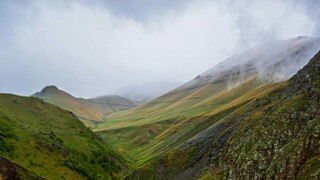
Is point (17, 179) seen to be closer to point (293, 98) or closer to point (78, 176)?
point (78, 176)

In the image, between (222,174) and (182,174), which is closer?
(222,174)

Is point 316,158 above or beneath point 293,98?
beneath

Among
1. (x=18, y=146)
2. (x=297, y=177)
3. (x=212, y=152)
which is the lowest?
(x=297, y=177)

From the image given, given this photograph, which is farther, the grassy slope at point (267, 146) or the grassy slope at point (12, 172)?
the grassy slope at point (12, 172)

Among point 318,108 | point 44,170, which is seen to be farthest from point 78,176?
point 318,108

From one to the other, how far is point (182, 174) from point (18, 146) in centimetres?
7624

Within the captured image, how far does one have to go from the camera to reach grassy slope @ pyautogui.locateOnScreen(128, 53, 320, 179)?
9681 cm

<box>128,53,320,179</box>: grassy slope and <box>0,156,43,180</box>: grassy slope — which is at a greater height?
<box>0,156,43,180</box>: grassy slope

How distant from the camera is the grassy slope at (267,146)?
96.8 meters

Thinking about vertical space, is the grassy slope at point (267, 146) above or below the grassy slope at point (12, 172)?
below

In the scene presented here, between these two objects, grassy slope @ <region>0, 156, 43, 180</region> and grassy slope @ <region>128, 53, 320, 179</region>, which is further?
grassy slope @ <region>0, 156, 43, 180</region>

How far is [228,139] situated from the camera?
461 ft

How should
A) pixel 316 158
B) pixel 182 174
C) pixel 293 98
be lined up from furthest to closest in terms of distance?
pixel 182 174 → pixel 293 98 → pixel 316 158

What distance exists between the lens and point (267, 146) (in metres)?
111
